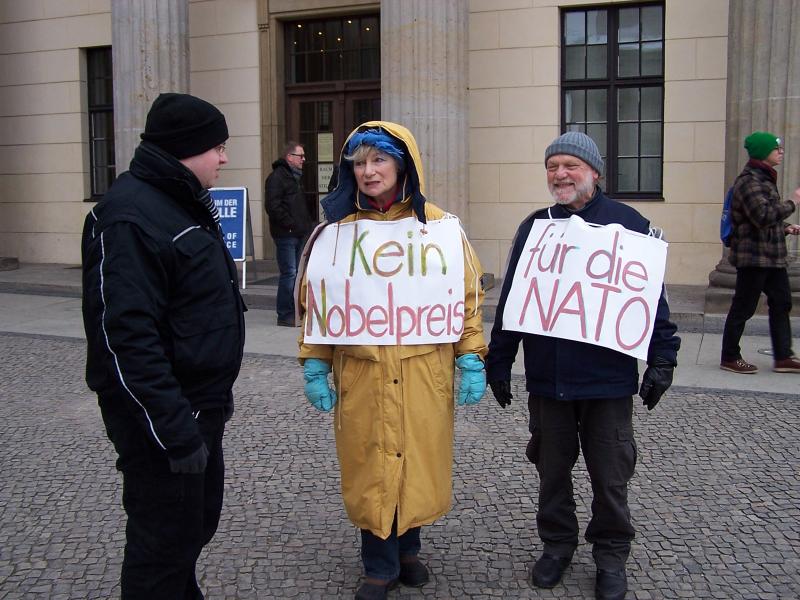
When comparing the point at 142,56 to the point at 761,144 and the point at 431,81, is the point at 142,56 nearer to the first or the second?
the point at 431,81

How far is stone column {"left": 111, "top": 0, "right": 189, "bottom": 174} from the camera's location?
1139 cm

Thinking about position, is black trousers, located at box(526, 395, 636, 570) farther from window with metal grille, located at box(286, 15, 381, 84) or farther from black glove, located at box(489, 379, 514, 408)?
window with metal grille, located at box(286, 15, 381, 84)

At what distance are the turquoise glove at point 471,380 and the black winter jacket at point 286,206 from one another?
253 inches

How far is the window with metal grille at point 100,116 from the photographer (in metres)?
14.8

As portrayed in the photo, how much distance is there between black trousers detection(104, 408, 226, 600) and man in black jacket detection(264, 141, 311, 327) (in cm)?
694

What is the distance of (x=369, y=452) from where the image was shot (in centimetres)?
351

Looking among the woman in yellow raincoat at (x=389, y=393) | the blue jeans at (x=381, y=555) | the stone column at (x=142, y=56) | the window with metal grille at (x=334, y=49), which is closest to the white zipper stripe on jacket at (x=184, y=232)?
the woman in yellow raincoat at (x=389, y=393)

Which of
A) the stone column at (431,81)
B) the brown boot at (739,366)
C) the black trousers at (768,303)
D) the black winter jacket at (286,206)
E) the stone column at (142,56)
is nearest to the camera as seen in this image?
the black trousers at (768,303)

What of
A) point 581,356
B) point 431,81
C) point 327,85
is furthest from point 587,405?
point 327,85

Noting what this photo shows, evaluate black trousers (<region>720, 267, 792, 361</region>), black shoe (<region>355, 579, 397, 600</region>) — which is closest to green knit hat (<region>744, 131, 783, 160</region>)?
black trousers (<region>720, 267, 792, 361</region>)

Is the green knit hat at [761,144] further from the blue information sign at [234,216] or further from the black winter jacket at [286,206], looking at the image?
the blue information sign at [234,216]

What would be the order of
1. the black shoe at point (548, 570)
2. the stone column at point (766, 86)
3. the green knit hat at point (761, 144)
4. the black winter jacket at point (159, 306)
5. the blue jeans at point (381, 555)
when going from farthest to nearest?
the stone column at point (766, 86) → the green knit hat at point (761, 144) → the black shoe at point (548, 570) → the blue jeans at point (381, 555) → the black winter jacket at point (159, 306)

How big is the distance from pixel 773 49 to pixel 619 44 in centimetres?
275

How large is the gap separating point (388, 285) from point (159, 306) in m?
1.12
